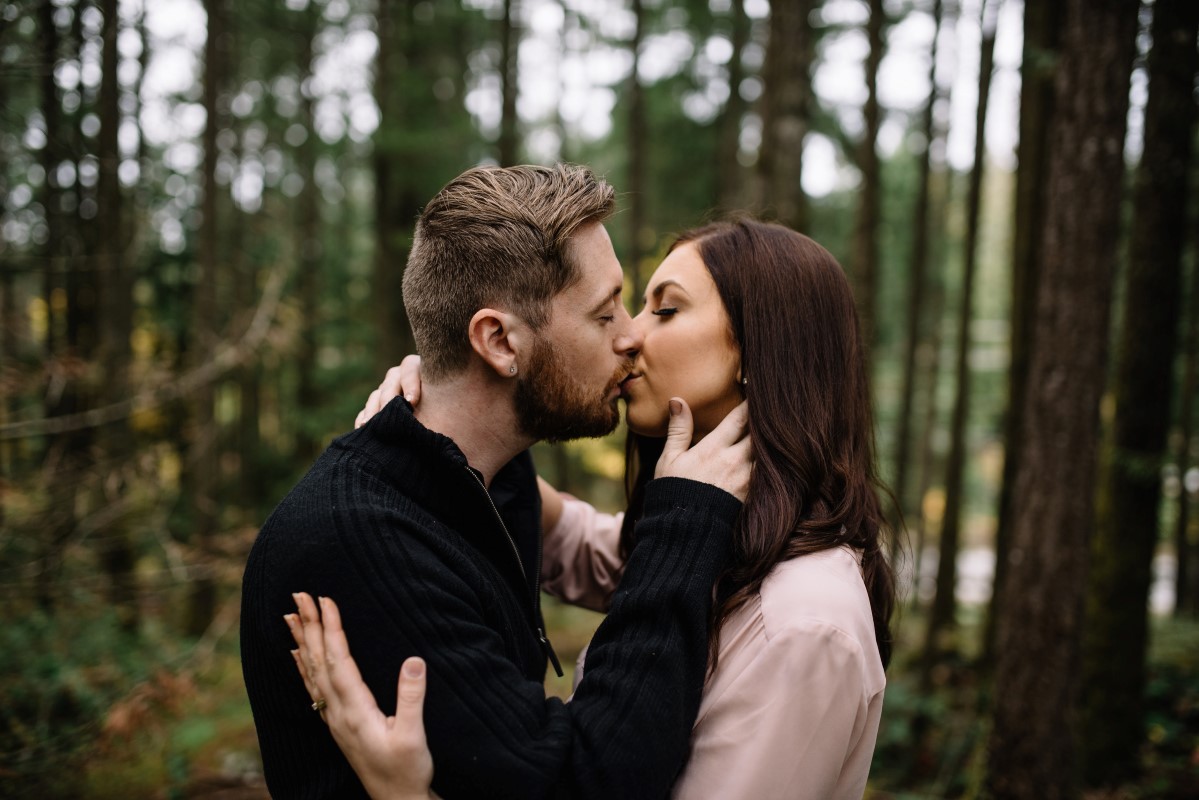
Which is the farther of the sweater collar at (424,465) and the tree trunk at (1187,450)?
the tree trunk at (1187,450)

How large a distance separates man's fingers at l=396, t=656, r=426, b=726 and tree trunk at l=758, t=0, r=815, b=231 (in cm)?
532

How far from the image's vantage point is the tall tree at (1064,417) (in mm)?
4199

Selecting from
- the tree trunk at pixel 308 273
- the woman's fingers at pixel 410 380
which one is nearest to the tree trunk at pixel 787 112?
the woman's fingers at pixel 410 380

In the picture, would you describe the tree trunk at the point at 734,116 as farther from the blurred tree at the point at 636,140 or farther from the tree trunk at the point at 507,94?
the tree trunk at the point at 507,94

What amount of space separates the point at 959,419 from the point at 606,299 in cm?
1034

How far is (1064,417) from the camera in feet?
14.4

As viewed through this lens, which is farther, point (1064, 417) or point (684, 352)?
point (1064, 417)

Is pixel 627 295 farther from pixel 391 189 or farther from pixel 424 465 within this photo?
pixel 424 465

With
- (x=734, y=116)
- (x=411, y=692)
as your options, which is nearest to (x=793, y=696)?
(x=411, y=692)

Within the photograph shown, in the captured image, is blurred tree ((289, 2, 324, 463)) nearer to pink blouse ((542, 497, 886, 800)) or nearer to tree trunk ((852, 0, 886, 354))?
tree trunk ((852, 0, 886, 354))

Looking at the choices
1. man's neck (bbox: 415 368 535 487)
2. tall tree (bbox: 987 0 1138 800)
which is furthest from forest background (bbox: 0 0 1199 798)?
man's neck (bbox: 415 368 535 487)

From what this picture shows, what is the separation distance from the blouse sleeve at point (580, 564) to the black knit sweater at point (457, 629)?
0.99 metres

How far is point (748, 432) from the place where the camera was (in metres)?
2.46

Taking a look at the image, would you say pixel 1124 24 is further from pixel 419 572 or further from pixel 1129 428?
pixel 419 572
